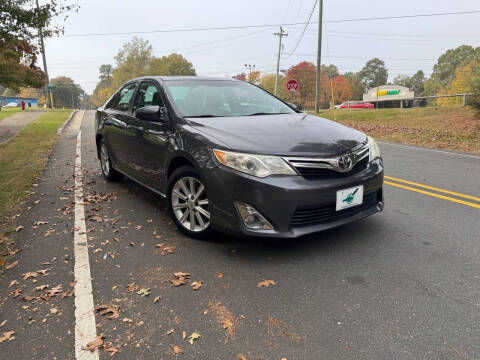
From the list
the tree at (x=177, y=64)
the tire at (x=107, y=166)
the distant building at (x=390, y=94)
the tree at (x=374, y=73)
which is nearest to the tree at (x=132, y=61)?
the tree at (x=177, y=64)

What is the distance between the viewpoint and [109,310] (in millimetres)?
2547

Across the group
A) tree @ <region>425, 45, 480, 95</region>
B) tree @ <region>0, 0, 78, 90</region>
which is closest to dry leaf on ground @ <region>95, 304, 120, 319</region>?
tree @ <region>0, 0, 78, 90</region>

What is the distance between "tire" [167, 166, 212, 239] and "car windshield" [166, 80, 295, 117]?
733mm

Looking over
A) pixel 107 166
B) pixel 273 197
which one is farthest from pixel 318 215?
pixel 107 166

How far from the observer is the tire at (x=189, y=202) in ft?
11.4

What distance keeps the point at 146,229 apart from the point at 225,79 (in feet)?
7.67

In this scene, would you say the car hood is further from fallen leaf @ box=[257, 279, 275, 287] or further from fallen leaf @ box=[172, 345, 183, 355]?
fallen leaf @ box=[172, 345, 183, 355]

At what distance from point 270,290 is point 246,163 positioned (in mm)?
1026

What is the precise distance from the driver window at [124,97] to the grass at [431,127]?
353 inches

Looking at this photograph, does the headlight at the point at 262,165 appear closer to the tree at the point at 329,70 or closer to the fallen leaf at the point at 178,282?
the fallen leaf at the point at 178,282

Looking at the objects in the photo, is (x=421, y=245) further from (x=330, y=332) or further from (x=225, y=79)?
(x=225, y=79)

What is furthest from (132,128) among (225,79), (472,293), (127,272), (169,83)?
(472,293)

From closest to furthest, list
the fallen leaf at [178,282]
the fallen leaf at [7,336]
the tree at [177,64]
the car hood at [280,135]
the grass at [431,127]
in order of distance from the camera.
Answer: the fallen leaf at [7,336], the fallen leaf at [178,282], the car hood at [280,135], the grass at [431,127], the tree at [177,64]

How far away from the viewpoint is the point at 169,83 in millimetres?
4453
